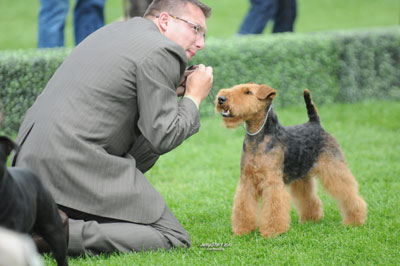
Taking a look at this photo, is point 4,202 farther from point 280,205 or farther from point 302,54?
point 302,54

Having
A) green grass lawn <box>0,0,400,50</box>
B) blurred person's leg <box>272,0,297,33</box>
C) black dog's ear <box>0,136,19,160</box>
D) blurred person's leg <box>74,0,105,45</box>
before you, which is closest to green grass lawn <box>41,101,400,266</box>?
black dog's ear <box>0,136,19,160</box>

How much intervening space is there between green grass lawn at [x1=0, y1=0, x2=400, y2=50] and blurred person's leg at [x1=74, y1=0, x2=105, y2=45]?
200 inches

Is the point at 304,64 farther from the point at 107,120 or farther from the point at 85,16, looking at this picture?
the point at 107,120

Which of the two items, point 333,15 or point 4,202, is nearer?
point 4,202

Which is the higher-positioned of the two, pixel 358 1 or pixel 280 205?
pixel 280 205

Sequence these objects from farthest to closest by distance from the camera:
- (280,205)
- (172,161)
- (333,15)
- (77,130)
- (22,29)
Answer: (333,15) < (22,29) < (172,161) < (280,205) < (77,130)

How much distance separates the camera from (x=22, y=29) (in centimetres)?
1586

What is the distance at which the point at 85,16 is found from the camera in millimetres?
9203

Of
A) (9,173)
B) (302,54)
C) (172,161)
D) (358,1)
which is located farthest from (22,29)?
(9,173)

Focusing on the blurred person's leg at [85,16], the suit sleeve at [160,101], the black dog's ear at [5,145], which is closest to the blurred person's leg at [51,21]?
the blurred person's leg at [85,16]

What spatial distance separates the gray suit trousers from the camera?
3639mm

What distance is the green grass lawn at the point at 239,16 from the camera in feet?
51.4

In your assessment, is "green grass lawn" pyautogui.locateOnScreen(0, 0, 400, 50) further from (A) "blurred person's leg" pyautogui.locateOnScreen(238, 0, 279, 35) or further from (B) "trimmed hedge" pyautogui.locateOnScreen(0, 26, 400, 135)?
(B) "trimmed hedge" pyautogui.locateOnScreen(0, 26, 400, 135)

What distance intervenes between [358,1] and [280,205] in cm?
1855
